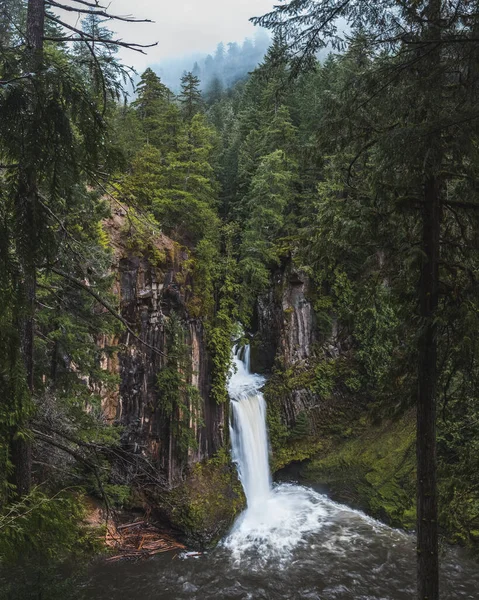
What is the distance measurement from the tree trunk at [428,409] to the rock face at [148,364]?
9114 mm

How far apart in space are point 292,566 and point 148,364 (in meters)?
7.64

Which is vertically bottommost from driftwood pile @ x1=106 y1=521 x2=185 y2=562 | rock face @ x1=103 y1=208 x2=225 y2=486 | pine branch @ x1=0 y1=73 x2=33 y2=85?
driftwood pile @ x1=106 y1=521 x2=185 y2=562

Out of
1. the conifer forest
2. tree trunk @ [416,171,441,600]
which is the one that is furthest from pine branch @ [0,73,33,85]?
tree trunk @ [416,171,441,600]

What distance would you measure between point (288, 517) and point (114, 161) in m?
14.8

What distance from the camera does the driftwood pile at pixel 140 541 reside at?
1178 centimetres

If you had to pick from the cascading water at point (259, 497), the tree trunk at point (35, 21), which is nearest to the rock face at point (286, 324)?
the cascading water at point (259, 497)

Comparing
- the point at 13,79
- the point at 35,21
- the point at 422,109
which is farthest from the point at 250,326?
the point at 13,79

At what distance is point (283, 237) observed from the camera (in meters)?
21.2

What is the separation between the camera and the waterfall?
1625 centimetres

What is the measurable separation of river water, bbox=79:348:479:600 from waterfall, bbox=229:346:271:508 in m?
0.21

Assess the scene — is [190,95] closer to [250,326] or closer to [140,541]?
[250,326]

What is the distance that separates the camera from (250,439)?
1709cm

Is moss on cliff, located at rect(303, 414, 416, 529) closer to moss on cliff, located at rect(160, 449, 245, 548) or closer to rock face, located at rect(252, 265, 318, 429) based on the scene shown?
rock face, located at rect(252, 265, 318, 429)

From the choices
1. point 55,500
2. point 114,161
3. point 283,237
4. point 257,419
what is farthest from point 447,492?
point 283,237
